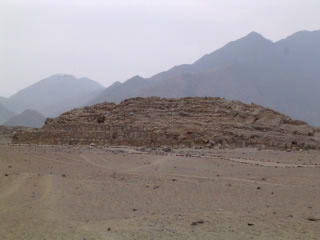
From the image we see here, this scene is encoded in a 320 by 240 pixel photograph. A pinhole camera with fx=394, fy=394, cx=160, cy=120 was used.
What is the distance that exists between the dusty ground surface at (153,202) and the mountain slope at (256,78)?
213 feet

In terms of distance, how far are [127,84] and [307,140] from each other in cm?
6856

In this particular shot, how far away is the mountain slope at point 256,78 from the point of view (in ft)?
262

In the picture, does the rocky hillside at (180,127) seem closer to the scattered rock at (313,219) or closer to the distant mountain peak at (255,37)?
the scattered rock at (313,219)

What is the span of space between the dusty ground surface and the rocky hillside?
495 inches

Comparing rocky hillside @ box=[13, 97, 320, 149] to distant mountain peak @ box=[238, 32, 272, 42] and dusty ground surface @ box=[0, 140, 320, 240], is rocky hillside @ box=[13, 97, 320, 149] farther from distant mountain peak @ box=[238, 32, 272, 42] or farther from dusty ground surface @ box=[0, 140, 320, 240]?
distant mountain peak @ box=[238, 32, 272, 42]

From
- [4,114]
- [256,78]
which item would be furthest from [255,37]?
[4,114]

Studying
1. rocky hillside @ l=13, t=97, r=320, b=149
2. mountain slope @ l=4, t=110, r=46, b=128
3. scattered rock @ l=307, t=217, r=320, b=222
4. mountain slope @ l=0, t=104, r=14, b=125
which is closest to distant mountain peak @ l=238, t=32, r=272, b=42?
mountain slope @ l=4, t=110, r=46, b=128

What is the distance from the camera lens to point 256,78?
284ft

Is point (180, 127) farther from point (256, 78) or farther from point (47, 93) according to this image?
point (47, 93)

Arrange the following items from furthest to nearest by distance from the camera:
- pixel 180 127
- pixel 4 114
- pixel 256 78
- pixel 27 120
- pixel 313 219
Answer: pixel 4 114
pixel 256 78
pixel 27 120
pixel 180 127
pixel 313 219

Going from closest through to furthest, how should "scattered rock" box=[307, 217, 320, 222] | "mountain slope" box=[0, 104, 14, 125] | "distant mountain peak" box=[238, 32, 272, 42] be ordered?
1. "scattered rock" box=[307, 217, 320, 222]
2. "mountain slope" box=[0, 104, 14, 125]
3. "distant mountain peak" box=[238, 32, 272, 42]

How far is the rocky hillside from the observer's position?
2638 centimetres

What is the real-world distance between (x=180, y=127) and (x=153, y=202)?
65.8 ft

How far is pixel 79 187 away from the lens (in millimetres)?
9453
